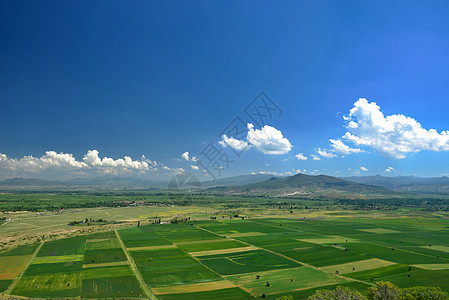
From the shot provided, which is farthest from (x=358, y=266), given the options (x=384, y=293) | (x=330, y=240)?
(x=330, y=240)

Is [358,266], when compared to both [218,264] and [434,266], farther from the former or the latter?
[218,264]

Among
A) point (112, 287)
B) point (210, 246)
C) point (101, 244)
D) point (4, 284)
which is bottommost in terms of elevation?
point (210, 246)

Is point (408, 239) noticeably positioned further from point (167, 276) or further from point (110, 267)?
point (110, 267)

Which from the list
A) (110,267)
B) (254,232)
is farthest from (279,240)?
(110,267)

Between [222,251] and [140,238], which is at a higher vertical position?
[222,251]

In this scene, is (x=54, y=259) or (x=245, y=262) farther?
(x=54, y=259)

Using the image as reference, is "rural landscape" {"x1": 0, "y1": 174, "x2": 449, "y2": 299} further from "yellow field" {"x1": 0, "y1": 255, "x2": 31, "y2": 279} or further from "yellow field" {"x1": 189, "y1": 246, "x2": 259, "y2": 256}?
"yellow field" {"x1": 189, "y1": 246, "x2": 259, "y2": 256}

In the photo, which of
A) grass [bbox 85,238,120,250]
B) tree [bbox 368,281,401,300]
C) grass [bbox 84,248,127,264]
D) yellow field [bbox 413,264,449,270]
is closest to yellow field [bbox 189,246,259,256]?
grass [bbox 84,248,127,264]
